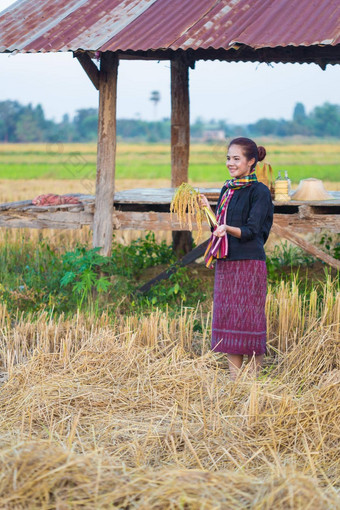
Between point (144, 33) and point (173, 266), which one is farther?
point (173, 266)

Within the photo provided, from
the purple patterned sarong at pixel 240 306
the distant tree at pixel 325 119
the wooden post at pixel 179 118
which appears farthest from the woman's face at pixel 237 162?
the distant tree at pixel 325 119

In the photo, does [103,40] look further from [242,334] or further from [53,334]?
[242,334]

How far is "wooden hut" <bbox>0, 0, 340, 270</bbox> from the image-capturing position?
259 inches

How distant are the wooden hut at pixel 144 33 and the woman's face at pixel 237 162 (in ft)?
6.29

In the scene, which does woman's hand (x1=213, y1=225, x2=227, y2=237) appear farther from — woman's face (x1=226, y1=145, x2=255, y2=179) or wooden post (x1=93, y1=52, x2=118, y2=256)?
wooden post (x1=93, y1=52, x2=118, y2=256)

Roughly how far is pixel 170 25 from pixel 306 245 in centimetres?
253

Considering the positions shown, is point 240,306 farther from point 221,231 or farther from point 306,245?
point 306,245

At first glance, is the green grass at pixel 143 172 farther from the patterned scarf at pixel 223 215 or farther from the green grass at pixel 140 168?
the patterned scarf at pixel 223 215

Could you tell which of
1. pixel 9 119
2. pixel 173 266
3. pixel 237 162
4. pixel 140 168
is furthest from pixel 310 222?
pixel 9 119

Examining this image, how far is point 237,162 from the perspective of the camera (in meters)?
4.77

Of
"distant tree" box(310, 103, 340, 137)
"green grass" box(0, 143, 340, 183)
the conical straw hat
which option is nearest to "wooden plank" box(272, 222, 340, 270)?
the conical straw hat

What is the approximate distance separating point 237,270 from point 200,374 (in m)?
0.75

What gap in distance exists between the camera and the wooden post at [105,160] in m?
7.56

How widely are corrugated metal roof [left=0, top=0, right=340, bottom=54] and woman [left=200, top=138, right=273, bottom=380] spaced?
192cm
